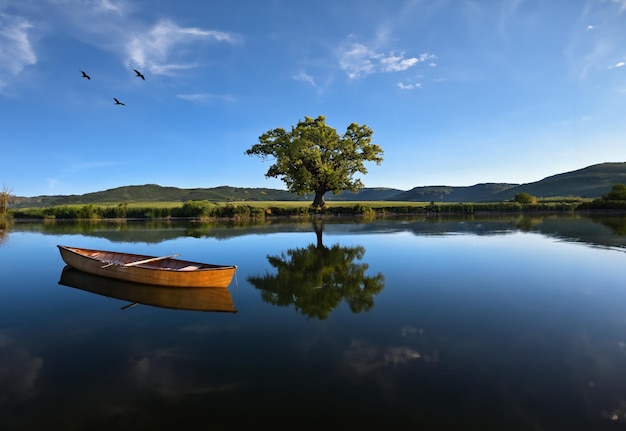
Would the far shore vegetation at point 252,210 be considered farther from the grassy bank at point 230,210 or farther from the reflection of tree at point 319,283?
the reflection of tree at point 319,283

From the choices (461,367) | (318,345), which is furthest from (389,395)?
(318,345)

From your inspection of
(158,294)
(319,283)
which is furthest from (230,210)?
(319,283)

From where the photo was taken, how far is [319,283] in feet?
56.8

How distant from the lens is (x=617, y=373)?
802 cm

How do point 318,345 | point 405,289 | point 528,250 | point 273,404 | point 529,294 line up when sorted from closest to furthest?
1. point 273,404
2. point 318,345
3. point 529,294
4. point 405,289
5. point 528,250

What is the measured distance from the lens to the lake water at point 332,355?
667 cm

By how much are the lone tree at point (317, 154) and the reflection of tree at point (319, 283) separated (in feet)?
137

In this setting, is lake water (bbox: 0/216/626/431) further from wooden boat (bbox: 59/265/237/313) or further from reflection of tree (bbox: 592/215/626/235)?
reflection of tree (bbox: 592/215/626/235)

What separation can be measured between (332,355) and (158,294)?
33.2 ft

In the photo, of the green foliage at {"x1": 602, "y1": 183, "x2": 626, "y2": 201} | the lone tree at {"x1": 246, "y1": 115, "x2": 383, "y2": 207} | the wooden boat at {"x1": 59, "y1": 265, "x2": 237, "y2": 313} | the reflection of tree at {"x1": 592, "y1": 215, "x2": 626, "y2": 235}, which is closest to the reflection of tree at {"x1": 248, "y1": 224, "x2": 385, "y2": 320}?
the wooden boat at {"x1": 59, "y1": 265, "x2": 237, "y2": 313}

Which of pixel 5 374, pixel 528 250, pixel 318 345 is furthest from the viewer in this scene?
pixel 528 250

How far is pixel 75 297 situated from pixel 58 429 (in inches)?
450

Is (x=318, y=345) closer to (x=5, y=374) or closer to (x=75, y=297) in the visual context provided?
(x=5, y=374)

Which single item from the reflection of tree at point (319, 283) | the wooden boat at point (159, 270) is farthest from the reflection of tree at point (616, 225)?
the wooden boat at point (159, 270)
